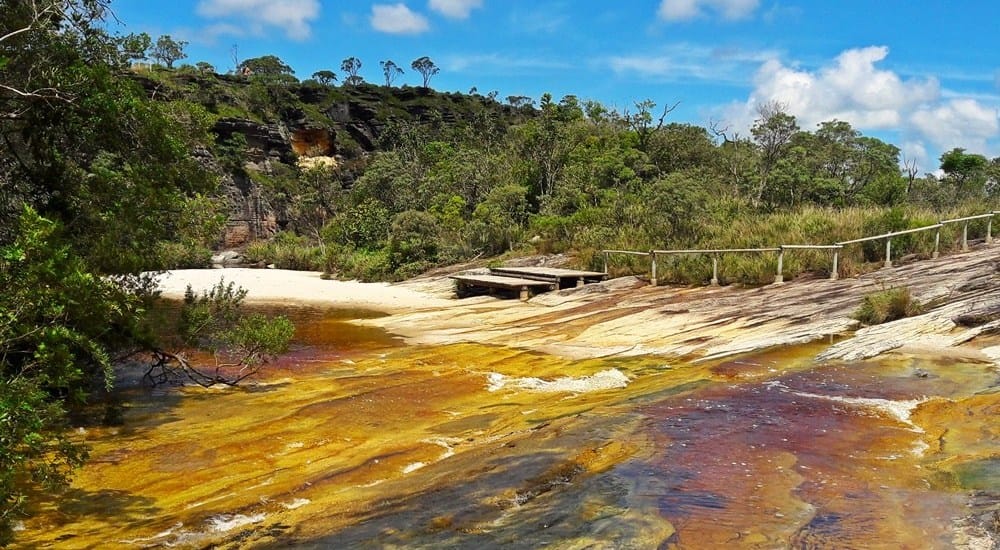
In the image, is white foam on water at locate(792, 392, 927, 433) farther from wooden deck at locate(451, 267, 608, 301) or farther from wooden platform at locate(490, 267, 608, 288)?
wooden platform at locate(490, 267, 608, 288)

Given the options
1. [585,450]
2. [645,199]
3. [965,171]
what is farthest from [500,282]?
[965,171]

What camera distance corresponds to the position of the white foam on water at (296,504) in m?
6.29

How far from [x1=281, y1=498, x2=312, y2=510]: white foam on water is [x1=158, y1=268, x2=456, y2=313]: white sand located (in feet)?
57.6

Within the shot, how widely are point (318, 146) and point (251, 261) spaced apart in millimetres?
37463

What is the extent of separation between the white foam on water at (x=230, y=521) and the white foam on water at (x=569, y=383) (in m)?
5.84

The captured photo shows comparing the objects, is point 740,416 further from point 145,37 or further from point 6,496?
point 145,37

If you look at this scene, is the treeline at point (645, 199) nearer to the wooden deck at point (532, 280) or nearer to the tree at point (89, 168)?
the wooden deck at point (532, 280)

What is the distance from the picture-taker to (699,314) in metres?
16.5

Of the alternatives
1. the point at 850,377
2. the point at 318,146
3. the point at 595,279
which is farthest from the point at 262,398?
the point at 318,146

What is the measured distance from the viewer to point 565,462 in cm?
671

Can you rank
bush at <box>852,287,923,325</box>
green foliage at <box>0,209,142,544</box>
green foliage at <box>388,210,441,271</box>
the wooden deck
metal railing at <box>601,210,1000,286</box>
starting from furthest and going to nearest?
green foliage at <box>388,210,441,271</box>, the wooden deck, metal railing at <box>601,210,1000,286</box>, bush at <box>852,287,923,325</box>, green foliage at <box>0,209,142,544</box>

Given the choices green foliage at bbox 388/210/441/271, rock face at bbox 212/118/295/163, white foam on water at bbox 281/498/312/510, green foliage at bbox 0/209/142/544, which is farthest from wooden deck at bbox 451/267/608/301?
rock face at bbox 212/118/295/163

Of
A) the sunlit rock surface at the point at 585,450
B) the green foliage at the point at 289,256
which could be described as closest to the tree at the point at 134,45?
the sunlit rock surface at the point at 585,450

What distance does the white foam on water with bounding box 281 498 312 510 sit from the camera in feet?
20.6
